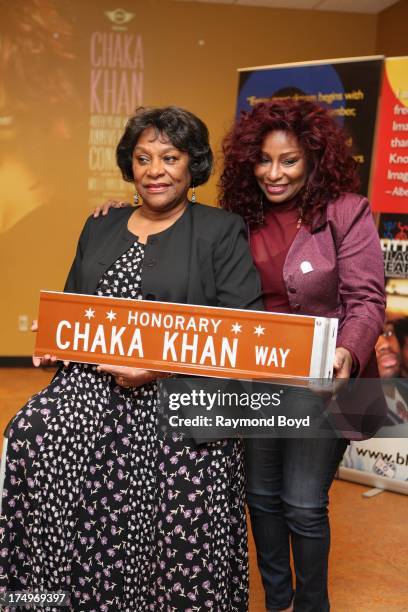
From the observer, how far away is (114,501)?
1.92 m

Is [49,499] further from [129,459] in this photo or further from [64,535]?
[129,459]

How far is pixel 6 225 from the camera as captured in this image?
5918 millimetres

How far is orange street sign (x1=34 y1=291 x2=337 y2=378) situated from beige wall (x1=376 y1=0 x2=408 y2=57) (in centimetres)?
467

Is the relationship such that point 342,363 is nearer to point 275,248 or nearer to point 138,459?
point 275,248

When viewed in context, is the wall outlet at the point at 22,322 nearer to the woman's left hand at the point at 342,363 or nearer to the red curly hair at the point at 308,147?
the red curly hair at the point at 308,147

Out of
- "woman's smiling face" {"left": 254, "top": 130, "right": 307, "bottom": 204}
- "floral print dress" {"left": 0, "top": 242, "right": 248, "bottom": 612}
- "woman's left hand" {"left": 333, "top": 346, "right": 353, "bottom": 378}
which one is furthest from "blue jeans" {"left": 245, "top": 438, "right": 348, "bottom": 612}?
"woman's smiling face" {"left": 254, "top": 130, "right": 307, "bottom": 204}

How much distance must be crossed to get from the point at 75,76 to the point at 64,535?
4770 millimetres

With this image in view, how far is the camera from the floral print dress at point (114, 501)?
1844mm

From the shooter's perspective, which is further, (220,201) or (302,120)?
(220,201)

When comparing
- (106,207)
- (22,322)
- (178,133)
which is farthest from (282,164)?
(22,322)

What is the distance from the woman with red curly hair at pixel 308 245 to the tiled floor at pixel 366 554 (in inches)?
20.8

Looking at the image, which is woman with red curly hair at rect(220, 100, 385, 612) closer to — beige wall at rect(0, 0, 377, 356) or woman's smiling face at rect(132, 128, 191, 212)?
woman's smiling face at rect(132, 128, 191, 212)

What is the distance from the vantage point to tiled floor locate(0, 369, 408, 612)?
2527 mm

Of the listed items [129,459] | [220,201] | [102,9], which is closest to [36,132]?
[102,9]
